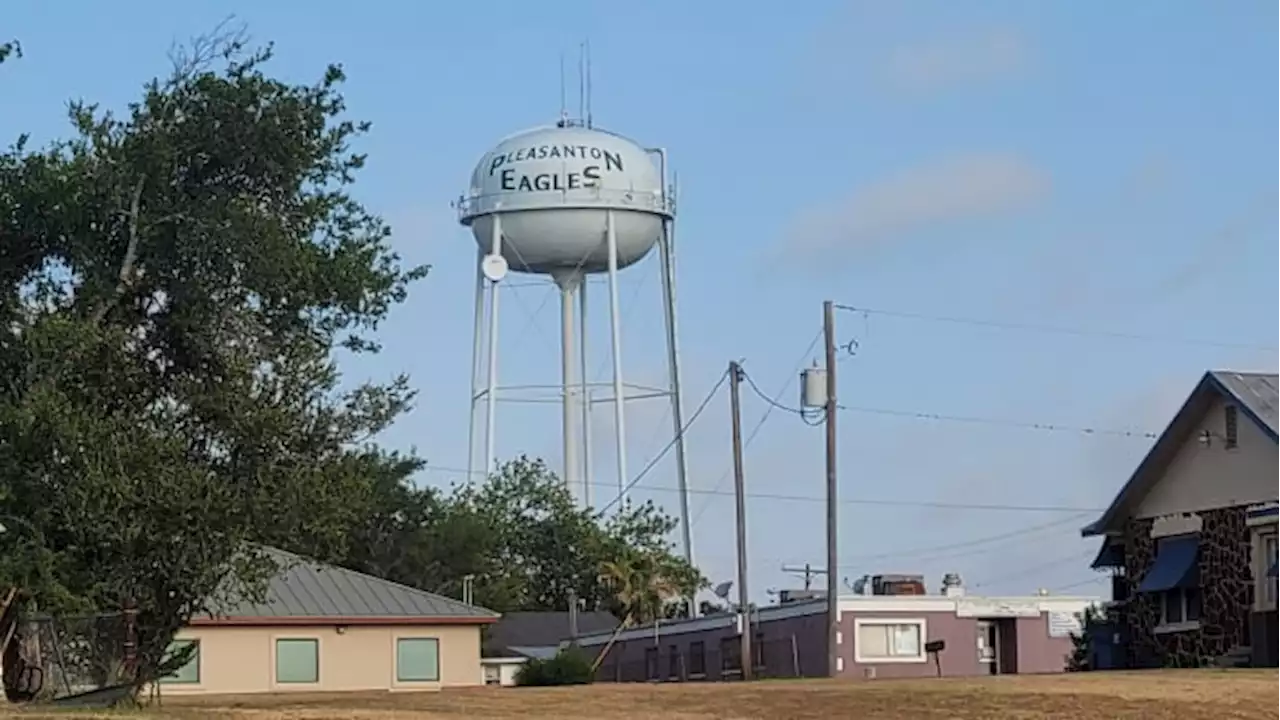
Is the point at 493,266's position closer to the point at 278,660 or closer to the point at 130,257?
the point at 278,660

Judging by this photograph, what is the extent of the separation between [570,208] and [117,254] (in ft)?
135

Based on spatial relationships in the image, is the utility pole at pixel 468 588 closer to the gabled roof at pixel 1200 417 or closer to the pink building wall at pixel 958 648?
the pink building wall at pixel 958 648

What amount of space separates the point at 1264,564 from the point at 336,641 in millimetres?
23313

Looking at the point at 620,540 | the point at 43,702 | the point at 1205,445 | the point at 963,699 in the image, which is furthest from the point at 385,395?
the point at 620,540

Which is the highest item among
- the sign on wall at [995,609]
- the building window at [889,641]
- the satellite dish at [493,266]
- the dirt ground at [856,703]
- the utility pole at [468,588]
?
the satellite dish at [493,266]

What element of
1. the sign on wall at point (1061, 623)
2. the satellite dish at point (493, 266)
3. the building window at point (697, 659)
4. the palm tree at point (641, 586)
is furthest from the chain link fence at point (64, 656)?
the palm tree at point (641, 586)

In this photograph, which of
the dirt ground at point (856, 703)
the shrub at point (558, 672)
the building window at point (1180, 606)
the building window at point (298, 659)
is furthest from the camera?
the building window at point (298, 659)

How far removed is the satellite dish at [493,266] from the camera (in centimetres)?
7406

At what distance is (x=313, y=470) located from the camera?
3247 cm

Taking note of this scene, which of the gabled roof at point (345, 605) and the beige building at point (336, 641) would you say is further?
the gabled roof at point (345, 605)

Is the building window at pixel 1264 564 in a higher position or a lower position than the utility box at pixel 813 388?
lower

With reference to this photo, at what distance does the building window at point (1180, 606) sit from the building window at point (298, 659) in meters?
20.7

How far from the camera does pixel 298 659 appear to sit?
5684 cm

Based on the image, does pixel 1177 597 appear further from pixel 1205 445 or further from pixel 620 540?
pixel 620 540
